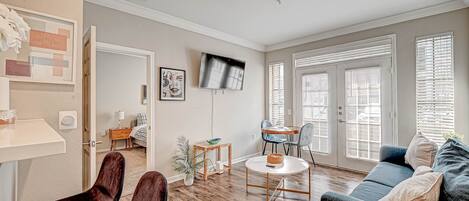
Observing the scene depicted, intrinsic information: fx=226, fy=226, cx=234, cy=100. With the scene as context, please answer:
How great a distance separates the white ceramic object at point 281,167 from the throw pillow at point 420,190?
1.28 meters

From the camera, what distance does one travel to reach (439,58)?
10.5 feet

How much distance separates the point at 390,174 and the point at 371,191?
0.56m

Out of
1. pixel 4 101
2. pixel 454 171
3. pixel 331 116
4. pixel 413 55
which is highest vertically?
pixel 413 55

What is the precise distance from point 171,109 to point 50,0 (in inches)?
87.4

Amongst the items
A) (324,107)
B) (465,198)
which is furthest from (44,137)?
(324,107)

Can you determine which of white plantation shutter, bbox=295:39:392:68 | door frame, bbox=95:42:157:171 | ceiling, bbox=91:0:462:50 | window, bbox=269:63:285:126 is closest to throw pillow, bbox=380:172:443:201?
ceiling, bbox=91:0:462:50

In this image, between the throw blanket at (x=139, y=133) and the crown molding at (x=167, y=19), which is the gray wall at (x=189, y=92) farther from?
the throw blanket at (x=139, y=133)

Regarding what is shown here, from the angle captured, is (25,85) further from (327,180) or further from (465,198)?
(327,180)

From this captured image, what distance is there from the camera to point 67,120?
148 cm

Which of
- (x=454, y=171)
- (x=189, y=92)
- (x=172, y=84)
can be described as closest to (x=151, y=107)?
(x=172, y=84)

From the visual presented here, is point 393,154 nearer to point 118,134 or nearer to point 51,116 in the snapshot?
point 51,116

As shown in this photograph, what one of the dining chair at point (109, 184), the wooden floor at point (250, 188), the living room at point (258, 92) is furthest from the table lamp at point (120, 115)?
the dining chair at point (109, 184)

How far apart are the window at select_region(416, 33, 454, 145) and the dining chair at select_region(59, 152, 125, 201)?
3989mm

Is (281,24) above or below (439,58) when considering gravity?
above
